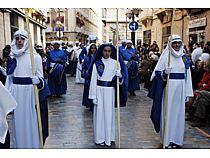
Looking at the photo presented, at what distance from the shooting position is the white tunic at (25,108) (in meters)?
3.99

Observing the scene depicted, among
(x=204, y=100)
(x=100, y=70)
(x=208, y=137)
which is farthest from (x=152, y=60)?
(x=100, y=70)

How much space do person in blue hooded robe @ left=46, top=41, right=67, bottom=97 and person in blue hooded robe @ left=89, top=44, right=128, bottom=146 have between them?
14.0 ft

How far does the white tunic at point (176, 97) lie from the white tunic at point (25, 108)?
1.90m

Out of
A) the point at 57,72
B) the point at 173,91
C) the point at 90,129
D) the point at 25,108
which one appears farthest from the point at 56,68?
the point at 173,91

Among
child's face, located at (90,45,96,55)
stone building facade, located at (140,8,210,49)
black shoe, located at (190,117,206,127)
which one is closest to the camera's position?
black shoe, located at (190,117,206,127)

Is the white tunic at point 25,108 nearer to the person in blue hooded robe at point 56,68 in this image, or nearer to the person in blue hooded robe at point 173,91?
the person in blue hooded robe at point 173,91

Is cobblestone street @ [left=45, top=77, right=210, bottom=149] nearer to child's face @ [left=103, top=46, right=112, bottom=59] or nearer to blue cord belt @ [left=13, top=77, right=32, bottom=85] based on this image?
blue cord belt @ [left=13, top=77, right=32, bottom=85]

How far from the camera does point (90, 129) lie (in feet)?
18.8

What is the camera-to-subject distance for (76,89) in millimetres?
10758

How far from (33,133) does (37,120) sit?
0.20 metres

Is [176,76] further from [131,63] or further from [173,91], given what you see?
[131,63]

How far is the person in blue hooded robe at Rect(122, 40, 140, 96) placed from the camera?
903cm

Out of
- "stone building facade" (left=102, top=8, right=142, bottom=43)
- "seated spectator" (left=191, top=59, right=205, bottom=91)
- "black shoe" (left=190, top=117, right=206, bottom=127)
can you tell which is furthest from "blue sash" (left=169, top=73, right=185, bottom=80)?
"seated spectator" (left=191, top=59, right=205, bottom=91)

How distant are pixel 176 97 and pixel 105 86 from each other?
1.09 meters
